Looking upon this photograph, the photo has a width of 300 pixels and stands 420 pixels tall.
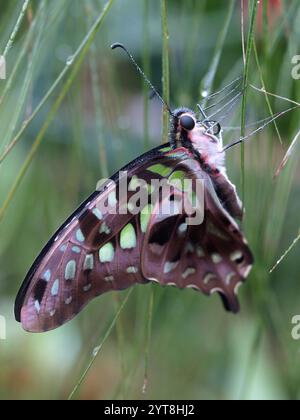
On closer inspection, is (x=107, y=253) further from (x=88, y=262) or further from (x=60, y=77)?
(x=60, y=77)

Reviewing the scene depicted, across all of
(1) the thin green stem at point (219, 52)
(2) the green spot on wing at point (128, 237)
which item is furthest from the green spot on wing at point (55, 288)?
(1) the thin green stem at point (219, 52)

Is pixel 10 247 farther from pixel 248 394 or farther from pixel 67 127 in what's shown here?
pixel 248 394

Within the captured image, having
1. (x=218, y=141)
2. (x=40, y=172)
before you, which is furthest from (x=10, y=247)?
(x=218, y=141)

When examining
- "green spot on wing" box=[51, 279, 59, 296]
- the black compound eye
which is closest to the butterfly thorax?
the black compound eye

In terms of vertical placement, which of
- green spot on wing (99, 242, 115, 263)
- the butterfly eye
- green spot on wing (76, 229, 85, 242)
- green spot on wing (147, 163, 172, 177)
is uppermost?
the butterfly eye

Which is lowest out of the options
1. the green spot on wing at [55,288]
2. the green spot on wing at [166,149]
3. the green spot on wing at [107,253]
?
the green spot on wing at [55,288]

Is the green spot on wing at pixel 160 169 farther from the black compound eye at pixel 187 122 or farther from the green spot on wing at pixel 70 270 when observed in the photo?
the green spot on wing at pixel 70 270

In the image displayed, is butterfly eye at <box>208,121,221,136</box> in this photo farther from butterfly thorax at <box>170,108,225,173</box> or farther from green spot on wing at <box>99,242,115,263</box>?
green spot on wing at <box>99,242,115,263</box>

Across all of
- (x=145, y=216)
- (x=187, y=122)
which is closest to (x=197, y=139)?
(x=187, y=122)
